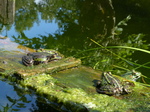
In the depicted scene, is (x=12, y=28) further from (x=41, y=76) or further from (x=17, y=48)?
(x=41, y=76)

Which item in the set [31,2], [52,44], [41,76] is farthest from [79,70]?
[31,2]

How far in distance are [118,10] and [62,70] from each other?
1105 cm

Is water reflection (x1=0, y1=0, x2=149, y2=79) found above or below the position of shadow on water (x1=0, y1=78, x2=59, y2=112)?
above

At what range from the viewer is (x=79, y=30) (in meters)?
9.42

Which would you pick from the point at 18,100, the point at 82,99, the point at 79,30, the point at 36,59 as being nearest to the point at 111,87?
the point at 82,99

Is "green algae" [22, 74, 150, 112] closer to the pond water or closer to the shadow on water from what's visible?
the shadow on water

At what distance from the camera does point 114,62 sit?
6359 millimetres

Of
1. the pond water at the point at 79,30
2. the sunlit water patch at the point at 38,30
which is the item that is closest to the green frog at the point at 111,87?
the pond water at the point at 79,30

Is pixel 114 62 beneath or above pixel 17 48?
beneath

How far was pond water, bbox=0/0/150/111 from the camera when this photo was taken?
6434 millimetres

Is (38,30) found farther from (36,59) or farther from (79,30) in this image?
(36,59)

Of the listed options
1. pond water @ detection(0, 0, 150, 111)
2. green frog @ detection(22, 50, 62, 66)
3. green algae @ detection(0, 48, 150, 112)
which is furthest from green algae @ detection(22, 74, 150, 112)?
green frog @ detection(22, 50, 62, 66)

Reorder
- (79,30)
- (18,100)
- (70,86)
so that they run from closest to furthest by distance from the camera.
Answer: (18,100)
(70,86)
(79,30)

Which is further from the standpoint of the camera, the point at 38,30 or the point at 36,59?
the point at 38,30
